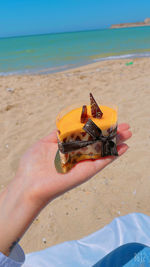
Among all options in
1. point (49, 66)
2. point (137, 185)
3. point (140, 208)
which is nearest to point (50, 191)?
point (140, 208)

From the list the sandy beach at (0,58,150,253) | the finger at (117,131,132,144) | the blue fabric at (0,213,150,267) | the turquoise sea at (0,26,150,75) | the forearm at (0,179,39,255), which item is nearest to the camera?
the forearm at (0,179,39,255)

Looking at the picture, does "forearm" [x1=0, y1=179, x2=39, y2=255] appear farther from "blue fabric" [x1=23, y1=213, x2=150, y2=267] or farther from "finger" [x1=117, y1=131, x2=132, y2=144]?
"finger" [x1=117, y1=131, x2=132, y2=144]

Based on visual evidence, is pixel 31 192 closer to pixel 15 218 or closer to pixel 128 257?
pixel 15 218

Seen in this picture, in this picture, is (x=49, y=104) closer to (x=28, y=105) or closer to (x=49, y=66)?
(x=28, y=105)

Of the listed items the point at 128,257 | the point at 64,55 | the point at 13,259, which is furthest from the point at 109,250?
the point at 64,55

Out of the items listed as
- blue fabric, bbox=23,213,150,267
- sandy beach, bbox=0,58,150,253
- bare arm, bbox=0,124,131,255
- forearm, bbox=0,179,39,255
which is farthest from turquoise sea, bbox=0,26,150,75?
forearm, bbox=0,179,39,255
